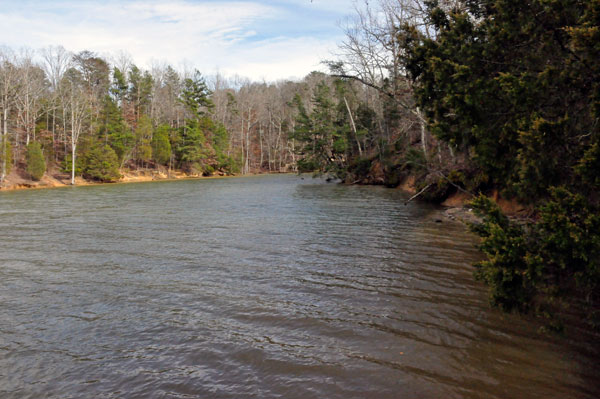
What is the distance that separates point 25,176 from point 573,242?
38.2 meters

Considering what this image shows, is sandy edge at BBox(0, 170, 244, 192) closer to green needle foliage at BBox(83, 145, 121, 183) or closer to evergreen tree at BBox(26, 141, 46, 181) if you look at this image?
green needle foliage at BBox(83, 145, 121, 183)

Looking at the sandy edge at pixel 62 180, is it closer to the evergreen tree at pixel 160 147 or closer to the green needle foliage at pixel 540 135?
Answer: the evergreen tree at pixel 160 147

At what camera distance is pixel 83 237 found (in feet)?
33.8

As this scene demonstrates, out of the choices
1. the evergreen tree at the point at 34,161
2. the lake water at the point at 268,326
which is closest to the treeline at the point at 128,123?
the evergreen tree at the point at 34,161

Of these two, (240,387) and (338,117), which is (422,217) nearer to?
(240,387)

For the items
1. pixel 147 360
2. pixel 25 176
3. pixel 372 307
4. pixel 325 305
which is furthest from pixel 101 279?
pixel 25 176

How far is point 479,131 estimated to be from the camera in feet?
17.2

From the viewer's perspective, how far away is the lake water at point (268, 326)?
3.42 m

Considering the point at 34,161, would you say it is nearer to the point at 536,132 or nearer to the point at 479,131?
the point at 479,131

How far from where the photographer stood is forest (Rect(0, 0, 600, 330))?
355cm

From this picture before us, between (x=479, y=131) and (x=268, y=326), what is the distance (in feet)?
12.4

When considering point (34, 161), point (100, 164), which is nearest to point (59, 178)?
point (100, 164)

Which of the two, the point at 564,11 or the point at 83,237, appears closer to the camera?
the point at 564,11

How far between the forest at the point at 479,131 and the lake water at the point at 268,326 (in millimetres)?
679
